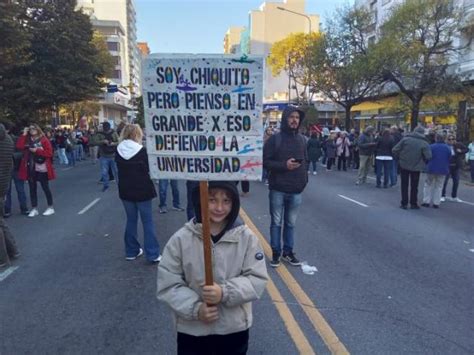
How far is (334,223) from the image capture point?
8000mm

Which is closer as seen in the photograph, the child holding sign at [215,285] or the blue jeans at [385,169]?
the child holding sign at [215,285]

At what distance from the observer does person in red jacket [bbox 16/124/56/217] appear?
8.32m

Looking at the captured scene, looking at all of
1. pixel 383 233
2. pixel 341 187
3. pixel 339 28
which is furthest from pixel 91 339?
pixel 339 28

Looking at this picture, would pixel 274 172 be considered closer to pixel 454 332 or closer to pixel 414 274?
pixel 414 274

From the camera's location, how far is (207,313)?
223 cm

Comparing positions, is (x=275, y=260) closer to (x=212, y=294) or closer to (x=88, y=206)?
(x=212, y=294)

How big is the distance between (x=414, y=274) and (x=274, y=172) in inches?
83.0

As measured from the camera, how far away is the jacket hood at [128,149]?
5379 mm

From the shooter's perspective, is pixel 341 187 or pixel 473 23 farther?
pixel 473 23

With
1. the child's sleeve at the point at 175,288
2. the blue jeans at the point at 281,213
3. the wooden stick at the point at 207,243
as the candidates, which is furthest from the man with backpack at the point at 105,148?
the wooden stick at the point at 207,243

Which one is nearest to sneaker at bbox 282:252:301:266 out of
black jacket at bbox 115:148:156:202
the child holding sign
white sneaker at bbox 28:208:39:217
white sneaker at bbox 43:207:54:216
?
black jacket at bbox 115:148:156:202

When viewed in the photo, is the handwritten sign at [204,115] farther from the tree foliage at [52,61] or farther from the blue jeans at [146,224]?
the tree foliage at [52,61]

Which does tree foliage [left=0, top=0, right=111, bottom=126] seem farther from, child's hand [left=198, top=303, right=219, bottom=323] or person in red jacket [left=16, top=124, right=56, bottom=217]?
child's hand [left=198, top=303, right=219, bottom=323]

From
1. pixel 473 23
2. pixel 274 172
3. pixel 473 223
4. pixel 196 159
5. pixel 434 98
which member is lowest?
pixel 473 223
